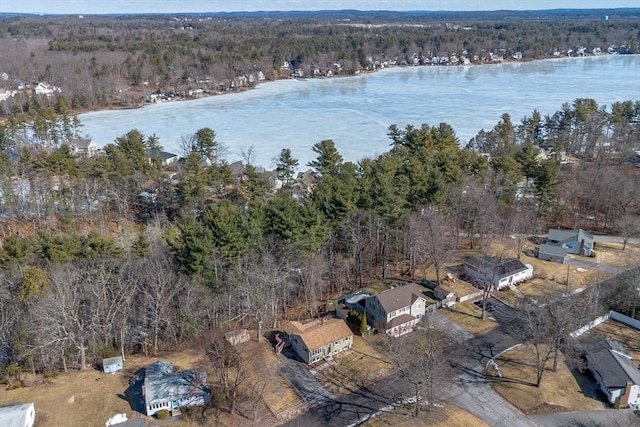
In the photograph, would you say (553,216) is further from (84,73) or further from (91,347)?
(84,73)

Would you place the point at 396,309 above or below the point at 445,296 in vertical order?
above

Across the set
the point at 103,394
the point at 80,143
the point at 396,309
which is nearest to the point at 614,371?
the point at 396,309

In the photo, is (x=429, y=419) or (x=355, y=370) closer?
(x=429, y=419)

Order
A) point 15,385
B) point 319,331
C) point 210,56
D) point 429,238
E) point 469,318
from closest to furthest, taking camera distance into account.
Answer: point 15,385, point 319,331, point 469,318, point 429,238, point 210,56

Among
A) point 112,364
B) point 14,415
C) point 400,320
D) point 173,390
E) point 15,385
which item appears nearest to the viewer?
point 14,415

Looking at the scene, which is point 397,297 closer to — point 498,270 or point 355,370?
point 355,370

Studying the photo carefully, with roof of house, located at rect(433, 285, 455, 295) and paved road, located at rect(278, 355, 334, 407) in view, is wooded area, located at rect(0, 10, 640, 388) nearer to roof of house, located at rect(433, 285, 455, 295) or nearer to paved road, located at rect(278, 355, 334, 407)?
roof of house, located at rect(433, 285, 455, 295)

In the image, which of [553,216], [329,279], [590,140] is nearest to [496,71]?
[590,140]


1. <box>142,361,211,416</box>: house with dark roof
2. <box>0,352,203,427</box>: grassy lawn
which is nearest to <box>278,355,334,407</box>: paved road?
<box>142,361,211,416</box>: house with dark roof
